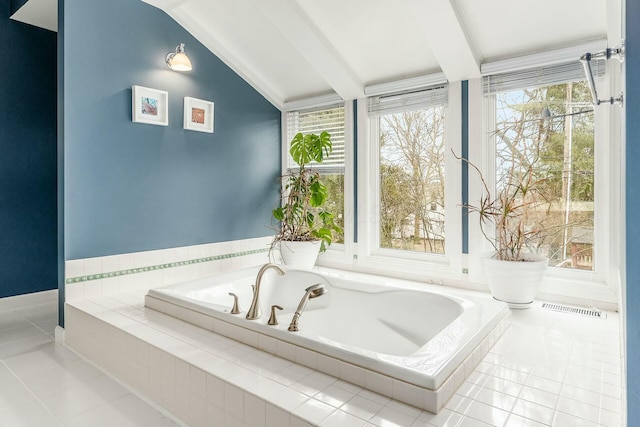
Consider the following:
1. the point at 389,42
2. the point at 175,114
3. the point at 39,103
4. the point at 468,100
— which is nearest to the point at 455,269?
the point at 468,100

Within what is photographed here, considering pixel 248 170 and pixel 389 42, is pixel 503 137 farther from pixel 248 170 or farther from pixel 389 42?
pixel 248 170

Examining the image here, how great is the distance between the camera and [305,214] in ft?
12.8

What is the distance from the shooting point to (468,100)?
3148mm

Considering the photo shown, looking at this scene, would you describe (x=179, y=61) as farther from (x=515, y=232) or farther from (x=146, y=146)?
(x=515, y=232)

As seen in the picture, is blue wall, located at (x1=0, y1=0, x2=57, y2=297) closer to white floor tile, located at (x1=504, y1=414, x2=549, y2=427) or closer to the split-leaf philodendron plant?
the split-leaf philodendron plant

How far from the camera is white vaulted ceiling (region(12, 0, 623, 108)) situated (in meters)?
2.61

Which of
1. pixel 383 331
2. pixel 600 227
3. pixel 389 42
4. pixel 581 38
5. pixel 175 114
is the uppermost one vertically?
pixel 389 42

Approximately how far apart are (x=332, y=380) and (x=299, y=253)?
6.87ft

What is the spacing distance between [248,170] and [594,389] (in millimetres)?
3246

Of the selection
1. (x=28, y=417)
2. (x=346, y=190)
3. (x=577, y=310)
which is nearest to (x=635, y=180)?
(x=577, y=310)

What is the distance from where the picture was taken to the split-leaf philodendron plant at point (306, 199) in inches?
152

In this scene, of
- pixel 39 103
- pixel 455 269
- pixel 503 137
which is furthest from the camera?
pixel 39 103

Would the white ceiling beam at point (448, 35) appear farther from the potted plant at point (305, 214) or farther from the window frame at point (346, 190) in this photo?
the potted plant at point (305, 214)

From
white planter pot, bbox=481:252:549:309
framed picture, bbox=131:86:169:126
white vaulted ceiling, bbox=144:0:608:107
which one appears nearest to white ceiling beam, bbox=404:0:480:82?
white vaulted ceiling, bbox=144:0:608:107
